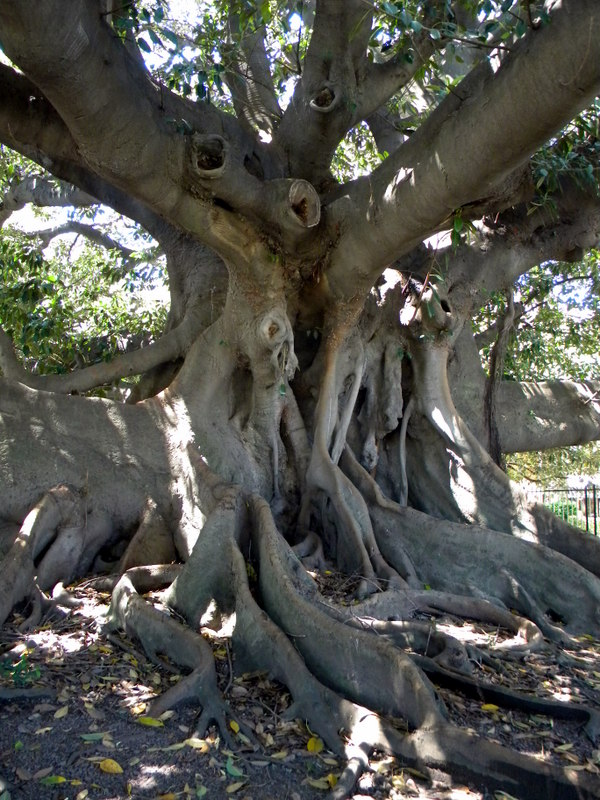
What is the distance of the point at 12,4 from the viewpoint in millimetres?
3793

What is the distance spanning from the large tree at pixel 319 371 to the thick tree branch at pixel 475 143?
0.06 feet

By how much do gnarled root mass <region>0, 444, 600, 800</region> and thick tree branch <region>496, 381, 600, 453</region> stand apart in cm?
262

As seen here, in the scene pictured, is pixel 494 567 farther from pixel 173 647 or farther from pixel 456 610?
pixel 173 647

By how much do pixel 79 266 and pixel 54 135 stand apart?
6753mm

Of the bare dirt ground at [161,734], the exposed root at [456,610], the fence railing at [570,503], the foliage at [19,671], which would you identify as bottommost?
the bare dirt ground at [161,734]

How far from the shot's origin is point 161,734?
347 cm

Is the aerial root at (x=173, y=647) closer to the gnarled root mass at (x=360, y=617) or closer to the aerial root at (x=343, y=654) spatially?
the gnarled root mass at (x=360, y=617)

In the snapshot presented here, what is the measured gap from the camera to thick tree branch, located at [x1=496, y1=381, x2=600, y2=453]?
8.63 metres

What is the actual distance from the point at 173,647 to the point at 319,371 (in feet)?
10.7

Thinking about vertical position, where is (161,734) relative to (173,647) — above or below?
below

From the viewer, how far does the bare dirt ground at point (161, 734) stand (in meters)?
3.09

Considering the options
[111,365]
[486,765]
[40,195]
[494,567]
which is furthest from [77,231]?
[486,765]

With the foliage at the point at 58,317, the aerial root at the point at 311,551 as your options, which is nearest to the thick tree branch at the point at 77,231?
the foliage at the point at 58,317

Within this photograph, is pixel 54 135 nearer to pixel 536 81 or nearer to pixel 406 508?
pixel 536 81
